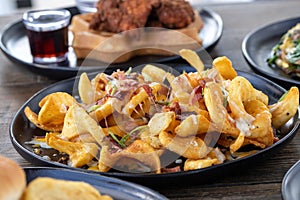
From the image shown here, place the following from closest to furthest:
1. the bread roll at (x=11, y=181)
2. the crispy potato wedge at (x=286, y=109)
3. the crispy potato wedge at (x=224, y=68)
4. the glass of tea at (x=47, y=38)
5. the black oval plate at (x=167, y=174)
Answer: the bread roll at (x=11, y=181) < the black oval plate at (x=167, y=174) < the crispy potato wedge at (x=286, y=109) < the crispy potato wedge at (x=224, y=68) < the glass of tea at (x=47, y=38)

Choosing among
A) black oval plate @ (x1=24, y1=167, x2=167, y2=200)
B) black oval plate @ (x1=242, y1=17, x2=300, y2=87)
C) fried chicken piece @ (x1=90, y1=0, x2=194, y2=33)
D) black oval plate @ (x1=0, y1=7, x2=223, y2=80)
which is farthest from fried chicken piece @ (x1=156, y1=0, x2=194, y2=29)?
black oval plate @ (x1=24, y1=167, x2=167, y2=200)

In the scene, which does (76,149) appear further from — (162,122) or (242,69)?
(242,69)

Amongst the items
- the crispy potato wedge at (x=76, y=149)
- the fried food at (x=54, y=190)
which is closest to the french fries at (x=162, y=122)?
the crispy potato wedge at (x=76, y=149)

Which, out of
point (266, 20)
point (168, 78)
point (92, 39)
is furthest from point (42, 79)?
point (266, 20)

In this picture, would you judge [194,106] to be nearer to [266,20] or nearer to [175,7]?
[175,7]

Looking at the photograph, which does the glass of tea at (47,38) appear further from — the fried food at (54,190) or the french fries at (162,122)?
the fried food at (54,190)

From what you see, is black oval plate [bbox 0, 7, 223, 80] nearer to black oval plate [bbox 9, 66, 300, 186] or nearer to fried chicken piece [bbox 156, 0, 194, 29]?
fried chicken piece [bbox 156, 0, 194, 29]
